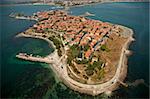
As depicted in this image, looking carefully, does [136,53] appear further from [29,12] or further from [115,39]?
[29,12]

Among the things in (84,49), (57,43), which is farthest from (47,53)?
(84,49)

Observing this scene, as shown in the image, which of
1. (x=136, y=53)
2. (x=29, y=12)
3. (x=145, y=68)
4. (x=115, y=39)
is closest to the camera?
(x=145, y=68)

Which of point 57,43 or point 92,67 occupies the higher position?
point 57,43

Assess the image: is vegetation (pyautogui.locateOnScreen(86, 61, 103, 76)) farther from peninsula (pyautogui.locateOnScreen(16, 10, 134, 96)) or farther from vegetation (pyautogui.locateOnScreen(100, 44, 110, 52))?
vegetation (pyautogui.locateOnScreen(100, 44, 110, 52))

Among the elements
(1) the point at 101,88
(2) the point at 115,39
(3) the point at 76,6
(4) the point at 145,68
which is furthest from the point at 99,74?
(3) the point at 76,6

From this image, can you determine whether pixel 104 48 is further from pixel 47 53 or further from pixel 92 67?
pixel 47 53

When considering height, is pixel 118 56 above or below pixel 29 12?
below
